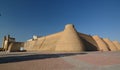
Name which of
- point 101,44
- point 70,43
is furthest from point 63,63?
point 101,44

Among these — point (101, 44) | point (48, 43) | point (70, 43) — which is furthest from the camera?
point (101, 44)

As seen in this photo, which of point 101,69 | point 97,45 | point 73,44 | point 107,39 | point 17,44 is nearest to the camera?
point 101,69

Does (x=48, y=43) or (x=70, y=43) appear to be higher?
(x=48, y=43)

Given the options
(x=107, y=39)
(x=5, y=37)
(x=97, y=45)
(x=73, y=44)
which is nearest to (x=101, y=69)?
(x=73, y=44)

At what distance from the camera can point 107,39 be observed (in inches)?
2569

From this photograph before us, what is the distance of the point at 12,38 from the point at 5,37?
4.79 m

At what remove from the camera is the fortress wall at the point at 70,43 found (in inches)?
1578

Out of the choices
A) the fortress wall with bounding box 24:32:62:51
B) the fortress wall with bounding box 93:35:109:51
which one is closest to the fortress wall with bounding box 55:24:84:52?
the fortress wall with bounding box 24:32:62:51

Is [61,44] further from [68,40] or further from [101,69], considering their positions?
[101,69]

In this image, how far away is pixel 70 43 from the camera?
40875mm

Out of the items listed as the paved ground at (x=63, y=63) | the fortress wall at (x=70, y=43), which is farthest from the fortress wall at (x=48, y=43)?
the paved ground at (x=63, y=63)

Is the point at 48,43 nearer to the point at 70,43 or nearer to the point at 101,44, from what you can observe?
the point at 70,43

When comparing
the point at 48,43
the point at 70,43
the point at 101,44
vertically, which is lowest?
the point at 101,44

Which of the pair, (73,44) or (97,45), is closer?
(73,44)
